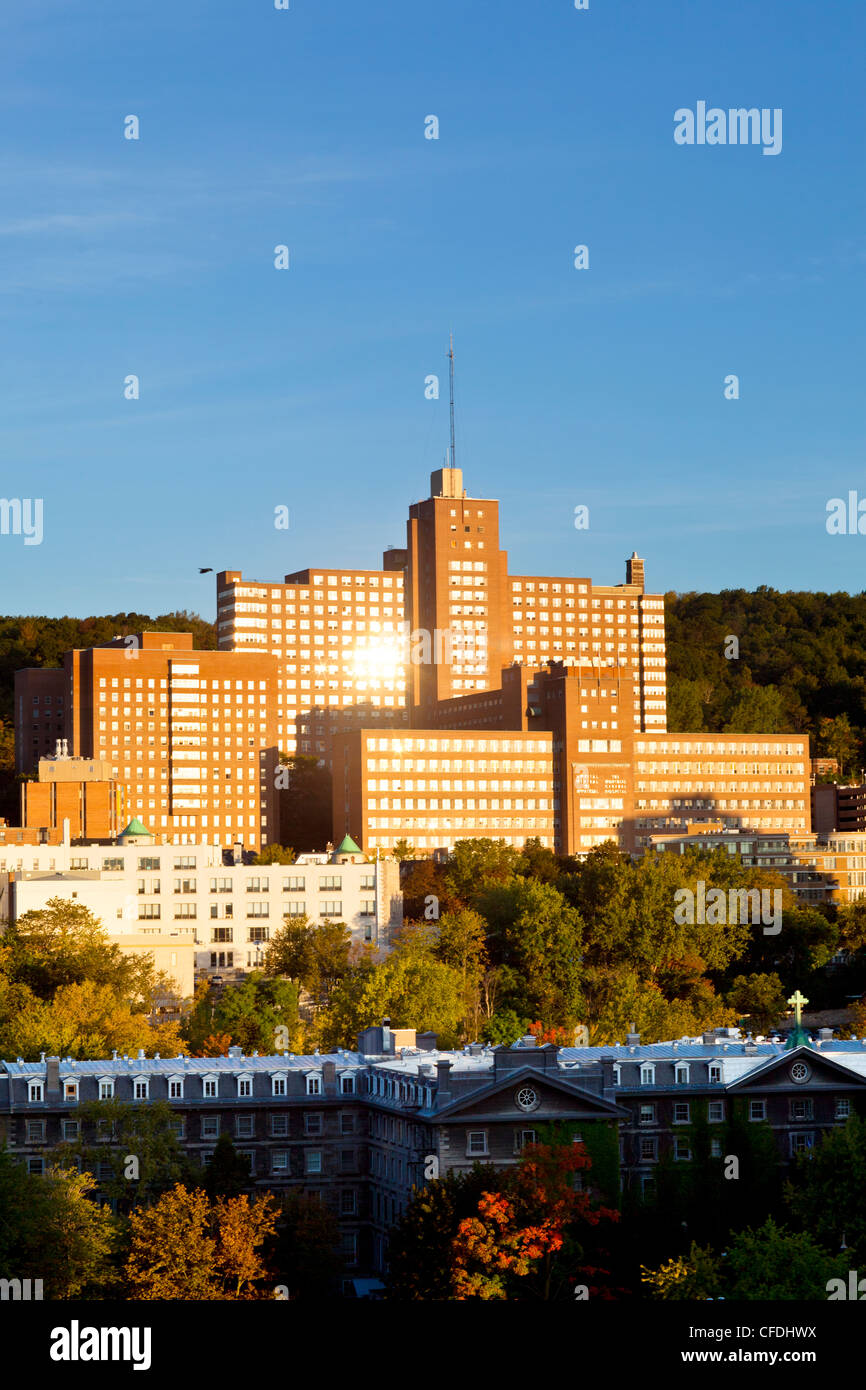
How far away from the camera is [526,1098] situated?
92.6m

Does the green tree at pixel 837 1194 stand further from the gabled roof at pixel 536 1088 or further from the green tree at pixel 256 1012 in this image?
the green tree at pixel 256 1012

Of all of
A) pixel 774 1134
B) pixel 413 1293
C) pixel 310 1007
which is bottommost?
pixel 413 1293

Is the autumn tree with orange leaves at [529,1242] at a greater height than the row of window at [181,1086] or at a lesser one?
lesser

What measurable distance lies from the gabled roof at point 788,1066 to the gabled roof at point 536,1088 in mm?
7664

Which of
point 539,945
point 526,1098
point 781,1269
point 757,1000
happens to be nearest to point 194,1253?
point 526,1098

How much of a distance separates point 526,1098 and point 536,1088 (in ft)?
2.01

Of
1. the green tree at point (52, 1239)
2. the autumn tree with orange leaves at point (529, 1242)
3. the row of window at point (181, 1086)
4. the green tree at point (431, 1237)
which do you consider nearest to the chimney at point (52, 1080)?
the row of window at point (181, 1086)

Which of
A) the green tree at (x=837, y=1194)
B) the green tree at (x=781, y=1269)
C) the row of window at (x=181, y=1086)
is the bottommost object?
the green tree at (x=781, y=1269)

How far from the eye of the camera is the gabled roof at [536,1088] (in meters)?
91.1

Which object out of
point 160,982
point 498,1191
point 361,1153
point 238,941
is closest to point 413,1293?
point 498,1191

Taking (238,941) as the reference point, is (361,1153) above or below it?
below
